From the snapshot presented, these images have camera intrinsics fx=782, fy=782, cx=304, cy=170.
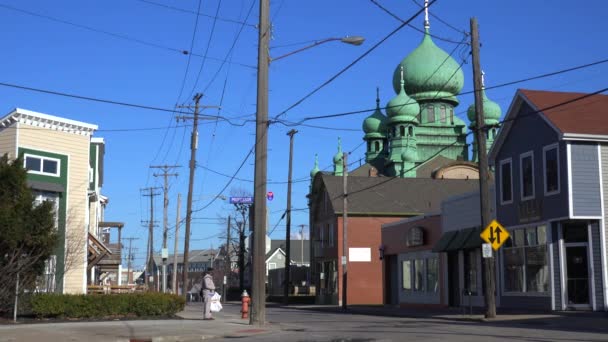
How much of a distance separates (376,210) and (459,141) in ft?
75.2

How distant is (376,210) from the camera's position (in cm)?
5412

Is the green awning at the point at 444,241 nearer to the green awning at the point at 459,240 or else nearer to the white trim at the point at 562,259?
the green awning at the point at 459,240

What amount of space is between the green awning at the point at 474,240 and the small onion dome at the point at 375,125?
44048 mm

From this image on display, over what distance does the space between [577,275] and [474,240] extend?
6.00 meters

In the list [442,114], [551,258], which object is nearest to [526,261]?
[551,258]

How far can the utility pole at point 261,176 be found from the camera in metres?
22.3

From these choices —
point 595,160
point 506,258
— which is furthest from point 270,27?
point 506,258

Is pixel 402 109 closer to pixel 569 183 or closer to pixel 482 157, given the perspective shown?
pixel 569 183

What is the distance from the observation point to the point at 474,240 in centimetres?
3266

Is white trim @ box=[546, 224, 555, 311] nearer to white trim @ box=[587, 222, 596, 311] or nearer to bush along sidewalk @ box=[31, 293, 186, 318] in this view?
white trim @ box=[587, 222, 596, 311]

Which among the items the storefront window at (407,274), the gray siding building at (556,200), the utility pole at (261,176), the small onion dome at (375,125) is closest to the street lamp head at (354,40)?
the utility pole at (261,176)

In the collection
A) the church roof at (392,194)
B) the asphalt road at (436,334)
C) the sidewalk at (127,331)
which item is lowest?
the sidewalk at (127,331)

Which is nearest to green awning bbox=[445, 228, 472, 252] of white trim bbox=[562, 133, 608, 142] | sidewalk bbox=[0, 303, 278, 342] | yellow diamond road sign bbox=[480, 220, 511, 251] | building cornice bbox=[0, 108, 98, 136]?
yellow diamond road sign bbox=[480, 220, 511, 251]

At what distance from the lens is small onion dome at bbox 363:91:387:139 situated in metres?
77.2
